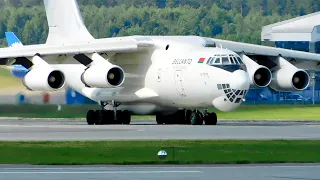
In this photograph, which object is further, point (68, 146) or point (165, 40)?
point (165, 40)

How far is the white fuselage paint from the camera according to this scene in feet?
124

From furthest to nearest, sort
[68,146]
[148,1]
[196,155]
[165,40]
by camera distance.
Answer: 1. [148,1]
2. [165,40]
3. [68,146]
4. [196,155]

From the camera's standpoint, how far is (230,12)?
67.9m

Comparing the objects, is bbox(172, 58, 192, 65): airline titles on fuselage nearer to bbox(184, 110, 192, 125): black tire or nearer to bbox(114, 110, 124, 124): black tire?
bbox(184, 110, 192, 125): black tire

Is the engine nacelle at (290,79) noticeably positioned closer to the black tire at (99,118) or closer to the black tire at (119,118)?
the black tire at (119,118)

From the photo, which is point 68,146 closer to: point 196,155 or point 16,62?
point 196,155

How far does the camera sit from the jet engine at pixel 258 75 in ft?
129

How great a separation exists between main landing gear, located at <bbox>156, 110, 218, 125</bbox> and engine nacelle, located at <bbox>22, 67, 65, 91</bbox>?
416 cm

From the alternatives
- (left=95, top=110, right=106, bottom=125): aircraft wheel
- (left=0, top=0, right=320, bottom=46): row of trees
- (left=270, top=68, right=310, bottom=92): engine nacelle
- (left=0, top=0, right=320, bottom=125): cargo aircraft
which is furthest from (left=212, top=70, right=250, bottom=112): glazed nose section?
(left=0, top=0, right=320, bottom=46): row of trees

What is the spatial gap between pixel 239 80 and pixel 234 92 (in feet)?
1.84

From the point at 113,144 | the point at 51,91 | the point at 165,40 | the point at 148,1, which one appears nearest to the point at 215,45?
the point at 165,40

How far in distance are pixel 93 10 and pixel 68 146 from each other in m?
34.5

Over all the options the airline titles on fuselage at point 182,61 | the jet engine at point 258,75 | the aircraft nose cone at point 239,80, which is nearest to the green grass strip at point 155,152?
the aircraft nose cone at point 239,80

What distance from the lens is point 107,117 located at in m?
40.1
